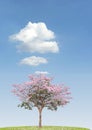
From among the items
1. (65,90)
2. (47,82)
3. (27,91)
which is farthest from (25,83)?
(65,90)

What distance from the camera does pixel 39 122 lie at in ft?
85.7

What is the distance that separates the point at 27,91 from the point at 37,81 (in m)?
1.85

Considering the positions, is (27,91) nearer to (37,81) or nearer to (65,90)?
(37,81)

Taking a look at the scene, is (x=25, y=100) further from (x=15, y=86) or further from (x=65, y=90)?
(x=65, y=90)

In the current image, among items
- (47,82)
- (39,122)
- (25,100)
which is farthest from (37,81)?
(39,122)

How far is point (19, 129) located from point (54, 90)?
636 centimetres

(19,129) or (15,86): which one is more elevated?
(15,86)

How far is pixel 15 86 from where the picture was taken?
25.8m

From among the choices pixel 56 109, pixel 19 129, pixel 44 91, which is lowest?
pixel 19 129

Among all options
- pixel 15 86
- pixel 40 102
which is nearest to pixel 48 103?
pixel 40 102

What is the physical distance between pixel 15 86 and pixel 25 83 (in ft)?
4.60

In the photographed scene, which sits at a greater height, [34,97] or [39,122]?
[34,97]

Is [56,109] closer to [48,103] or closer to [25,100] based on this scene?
[48,103]

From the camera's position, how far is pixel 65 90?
85.1 feet
